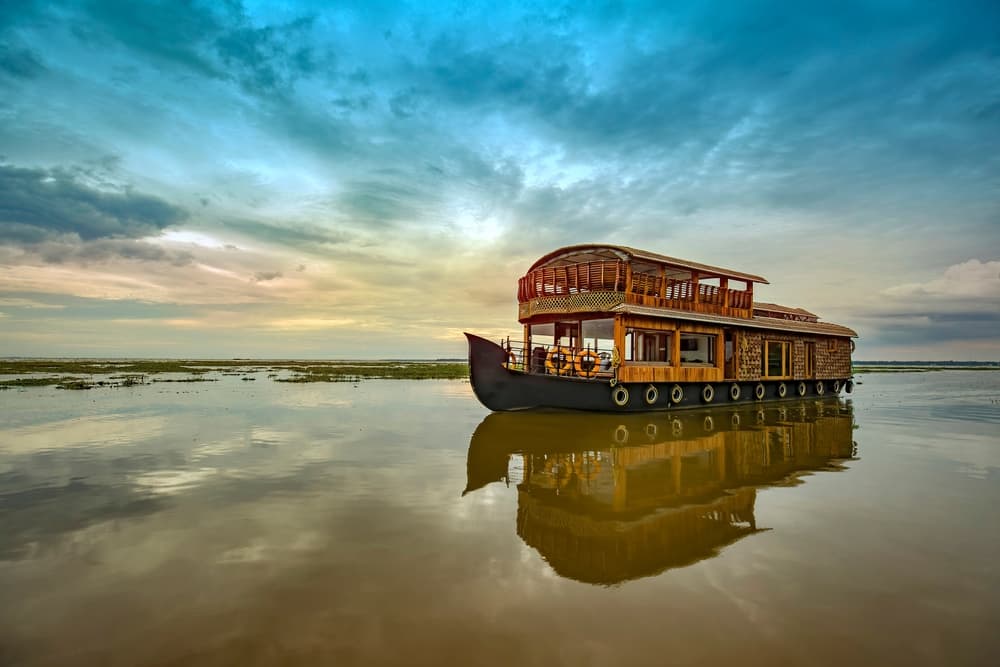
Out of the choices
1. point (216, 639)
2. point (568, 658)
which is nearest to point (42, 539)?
point (216, 639)

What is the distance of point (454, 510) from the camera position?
792 cm

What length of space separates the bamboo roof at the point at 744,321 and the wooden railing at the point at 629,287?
1.80ft

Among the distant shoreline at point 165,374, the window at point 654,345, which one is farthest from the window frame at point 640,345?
the distant shoreline at point 165,374

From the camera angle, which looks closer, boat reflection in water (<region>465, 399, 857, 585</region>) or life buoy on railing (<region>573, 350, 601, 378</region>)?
boat reflection in water (<region>465, 399, 857, 585</region>)

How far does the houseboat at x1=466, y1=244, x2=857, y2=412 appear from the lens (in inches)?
728

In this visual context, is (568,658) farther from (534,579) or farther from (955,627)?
(955,627)

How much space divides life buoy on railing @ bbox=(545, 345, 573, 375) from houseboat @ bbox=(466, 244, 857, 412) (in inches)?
2.0

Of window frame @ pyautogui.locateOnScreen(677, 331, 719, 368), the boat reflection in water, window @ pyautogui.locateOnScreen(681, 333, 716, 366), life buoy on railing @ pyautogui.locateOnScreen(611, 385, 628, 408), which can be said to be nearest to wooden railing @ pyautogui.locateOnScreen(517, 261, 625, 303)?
life buoy on railing @ pyautogui.locateOnScreen(611, 385, 628, 408)

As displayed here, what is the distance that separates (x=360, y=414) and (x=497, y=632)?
16.5 metres

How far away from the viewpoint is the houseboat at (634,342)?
18.5 meters

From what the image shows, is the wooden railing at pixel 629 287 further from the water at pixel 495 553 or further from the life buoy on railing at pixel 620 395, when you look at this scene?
the water at pixel 495 553

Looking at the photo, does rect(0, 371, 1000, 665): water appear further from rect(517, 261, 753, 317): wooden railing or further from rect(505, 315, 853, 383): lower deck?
rect(517, 261, 753, 317): wooden railing

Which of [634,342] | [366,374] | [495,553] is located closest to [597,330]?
[634,342]

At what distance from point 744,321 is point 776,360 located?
15.1 ft
